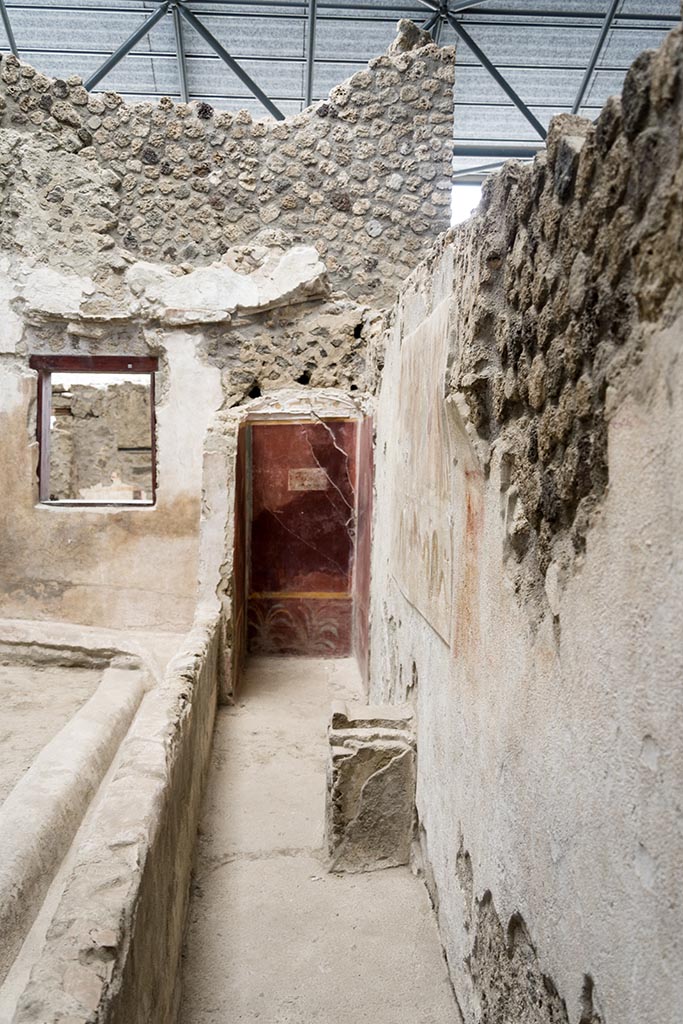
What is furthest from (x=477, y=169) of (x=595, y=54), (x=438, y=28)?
(x=438, y=28)

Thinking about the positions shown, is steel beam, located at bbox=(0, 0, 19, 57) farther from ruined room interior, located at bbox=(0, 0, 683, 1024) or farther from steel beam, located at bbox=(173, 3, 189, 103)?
steel beam, located at bbox=(173, 3, 189, 103)

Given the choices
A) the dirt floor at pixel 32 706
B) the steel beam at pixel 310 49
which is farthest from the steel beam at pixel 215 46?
the dirt floor at pixel 32 706

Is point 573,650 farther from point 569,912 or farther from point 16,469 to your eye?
point 16,469

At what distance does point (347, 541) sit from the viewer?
622 centimetres

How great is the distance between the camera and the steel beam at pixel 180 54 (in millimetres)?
7813

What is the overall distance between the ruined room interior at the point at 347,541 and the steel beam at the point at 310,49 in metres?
0.15

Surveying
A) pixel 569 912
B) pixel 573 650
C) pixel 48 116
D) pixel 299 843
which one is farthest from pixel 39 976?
pixel 48 116

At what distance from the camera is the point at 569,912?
1.34 m

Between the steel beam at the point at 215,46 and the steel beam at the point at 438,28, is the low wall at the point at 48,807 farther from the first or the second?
the steel beam at the point at 438,28

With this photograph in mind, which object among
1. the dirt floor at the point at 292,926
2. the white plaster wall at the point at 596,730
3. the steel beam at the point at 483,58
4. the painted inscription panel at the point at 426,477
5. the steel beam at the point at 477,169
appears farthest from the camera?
the steel beam at the point at 477,169

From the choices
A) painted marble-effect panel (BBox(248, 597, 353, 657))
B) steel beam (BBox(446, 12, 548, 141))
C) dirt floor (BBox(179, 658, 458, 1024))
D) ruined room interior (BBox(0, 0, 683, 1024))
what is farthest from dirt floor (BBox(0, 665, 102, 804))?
steel beam (BBox(446, 12, 548, 141))

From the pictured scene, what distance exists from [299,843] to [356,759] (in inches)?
21.0

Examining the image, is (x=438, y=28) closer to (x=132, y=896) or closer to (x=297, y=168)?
(x=297, y=168)

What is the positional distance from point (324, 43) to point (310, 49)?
11.5 inches
